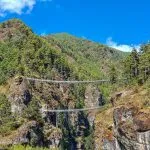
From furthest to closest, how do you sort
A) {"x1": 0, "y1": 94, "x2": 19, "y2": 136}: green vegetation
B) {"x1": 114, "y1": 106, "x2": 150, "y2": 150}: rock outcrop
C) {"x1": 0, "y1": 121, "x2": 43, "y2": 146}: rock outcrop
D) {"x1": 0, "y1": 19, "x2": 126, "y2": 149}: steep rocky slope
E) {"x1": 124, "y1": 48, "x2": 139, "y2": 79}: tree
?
{"x1": 0, "y1": 19, "x2": 126, "y2": 149}: steep rocky slope < {"x1": 124, "y1": 48, "x2": 139, "y2": 79}: tree < {"x1": 0, "y1": 94, "x2": 19, "y2": 136}: green vegetation < {"x1": 0, "y1": 121, "x2": 43, "y2": 146}: rock outcrop < {"x1": 114, "y1": 106, "x2": 150, "y2": 150}: rock outcrop

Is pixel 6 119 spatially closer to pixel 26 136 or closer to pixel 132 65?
pixel 26 136

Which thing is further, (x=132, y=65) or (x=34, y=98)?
(x=34, y=98)

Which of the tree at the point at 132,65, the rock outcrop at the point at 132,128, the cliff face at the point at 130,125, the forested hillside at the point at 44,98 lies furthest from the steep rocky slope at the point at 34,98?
the rock outcrop at the point at 132,128

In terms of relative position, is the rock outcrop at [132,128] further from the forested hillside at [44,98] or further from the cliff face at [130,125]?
the forested hillside at [44,98]

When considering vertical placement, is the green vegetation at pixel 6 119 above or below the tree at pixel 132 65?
below

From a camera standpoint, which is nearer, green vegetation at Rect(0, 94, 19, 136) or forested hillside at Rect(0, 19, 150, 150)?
forested hillside at Rect(0, 19, 150, 150)

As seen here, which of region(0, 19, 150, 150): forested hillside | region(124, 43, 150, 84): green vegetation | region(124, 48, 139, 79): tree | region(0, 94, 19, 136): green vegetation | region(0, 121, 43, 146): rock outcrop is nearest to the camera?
region(124, 43, 150, 84): green vegetation

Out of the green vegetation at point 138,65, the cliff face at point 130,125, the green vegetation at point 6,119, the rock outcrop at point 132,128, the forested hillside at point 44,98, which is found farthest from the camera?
the green vegetation at point 6,119

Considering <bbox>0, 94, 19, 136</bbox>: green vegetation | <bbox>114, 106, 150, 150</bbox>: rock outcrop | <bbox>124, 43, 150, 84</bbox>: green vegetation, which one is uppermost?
<bbox>124, 43, 150, 84</bbox>: green vegetation

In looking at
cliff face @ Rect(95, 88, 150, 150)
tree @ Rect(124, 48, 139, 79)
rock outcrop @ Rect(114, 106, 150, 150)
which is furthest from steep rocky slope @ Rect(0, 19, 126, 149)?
rock outcrop @ Rect(114, 106, 150, 150)

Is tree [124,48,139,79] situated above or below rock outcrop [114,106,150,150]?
above

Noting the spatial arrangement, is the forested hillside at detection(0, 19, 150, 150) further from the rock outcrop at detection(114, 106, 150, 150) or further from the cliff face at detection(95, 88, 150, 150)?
the rock outcrop at detection(114, 106, 150, 150)

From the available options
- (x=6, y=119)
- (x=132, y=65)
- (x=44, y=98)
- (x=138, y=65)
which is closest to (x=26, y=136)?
(x=6, y=119)

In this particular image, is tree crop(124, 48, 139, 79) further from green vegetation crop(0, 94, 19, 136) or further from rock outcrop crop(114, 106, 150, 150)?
green vegetation crop(0, 94, 19, 136)
